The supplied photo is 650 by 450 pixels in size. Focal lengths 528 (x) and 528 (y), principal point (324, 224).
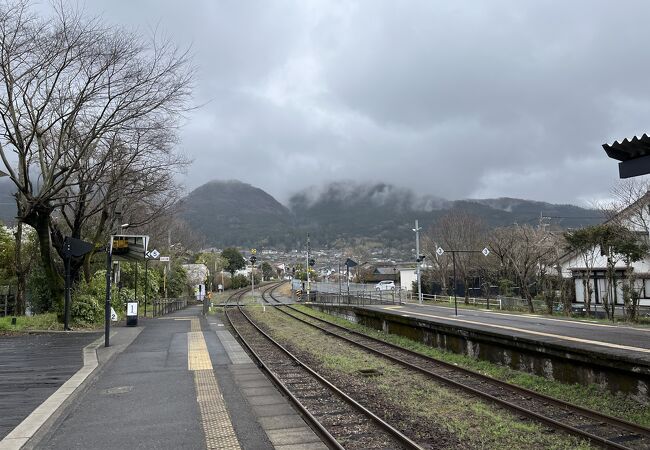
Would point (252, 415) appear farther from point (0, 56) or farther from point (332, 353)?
point (0, 56)

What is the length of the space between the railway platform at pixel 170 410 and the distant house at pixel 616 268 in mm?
24017

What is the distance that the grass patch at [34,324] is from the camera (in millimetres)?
18922

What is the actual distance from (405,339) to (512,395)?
32.0ft

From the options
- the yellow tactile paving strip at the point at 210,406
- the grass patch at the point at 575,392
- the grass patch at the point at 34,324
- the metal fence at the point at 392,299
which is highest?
the grass patch at the point at 34,324

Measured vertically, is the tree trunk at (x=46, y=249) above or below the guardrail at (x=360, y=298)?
above

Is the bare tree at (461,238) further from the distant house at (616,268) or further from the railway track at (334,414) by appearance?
the railway track at (334,414)

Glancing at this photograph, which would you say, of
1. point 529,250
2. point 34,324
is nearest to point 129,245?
point 34,324

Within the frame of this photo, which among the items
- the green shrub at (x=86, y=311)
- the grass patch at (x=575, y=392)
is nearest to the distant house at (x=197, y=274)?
the green shrub at (x=86, y=311)

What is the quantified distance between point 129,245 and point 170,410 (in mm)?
11991

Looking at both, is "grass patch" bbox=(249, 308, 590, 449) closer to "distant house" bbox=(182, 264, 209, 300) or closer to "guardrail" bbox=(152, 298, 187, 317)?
"guardrail" bbox=(152, 298, 187, 317)

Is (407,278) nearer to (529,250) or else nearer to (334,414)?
(529,250)

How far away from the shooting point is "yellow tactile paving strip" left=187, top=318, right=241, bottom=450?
6.71 metres

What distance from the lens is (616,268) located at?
35969 millimetres

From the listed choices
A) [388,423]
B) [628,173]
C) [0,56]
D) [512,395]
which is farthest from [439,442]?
[0,56]
